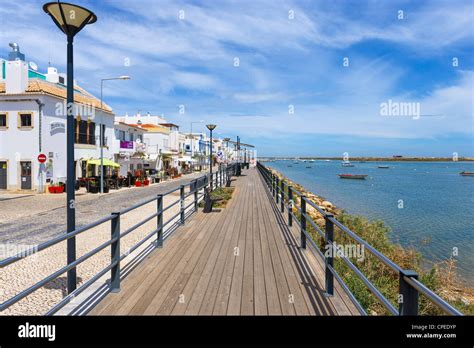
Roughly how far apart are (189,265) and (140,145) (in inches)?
1268

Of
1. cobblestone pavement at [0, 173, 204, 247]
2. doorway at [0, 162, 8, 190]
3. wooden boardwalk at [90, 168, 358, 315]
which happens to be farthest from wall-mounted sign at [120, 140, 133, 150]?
wooden boardwalk at [90, 168, 358, 315]

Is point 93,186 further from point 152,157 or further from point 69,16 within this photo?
point 69,16

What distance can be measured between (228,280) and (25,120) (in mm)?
23887

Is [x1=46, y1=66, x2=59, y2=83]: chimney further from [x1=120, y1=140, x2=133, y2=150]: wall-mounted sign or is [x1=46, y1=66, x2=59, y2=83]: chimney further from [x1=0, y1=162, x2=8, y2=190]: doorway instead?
[x1=0, y1=162, x2=8, y2=190]: doorway

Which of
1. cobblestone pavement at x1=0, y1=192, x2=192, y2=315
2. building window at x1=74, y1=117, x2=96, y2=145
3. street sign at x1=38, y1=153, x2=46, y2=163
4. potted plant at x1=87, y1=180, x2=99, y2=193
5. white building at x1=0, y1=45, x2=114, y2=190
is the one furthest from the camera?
building window at x1=74, y1=117, x2=96, y2=145

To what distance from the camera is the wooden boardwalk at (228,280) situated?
391 cm

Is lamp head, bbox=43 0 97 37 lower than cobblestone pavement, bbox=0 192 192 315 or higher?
higher

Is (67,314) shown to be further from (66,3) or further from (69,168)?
(66,3)

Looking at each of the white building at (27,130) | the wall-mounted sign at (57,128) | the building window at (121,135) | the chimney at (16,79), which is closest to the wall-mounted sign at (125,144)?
the building window at (121,135)

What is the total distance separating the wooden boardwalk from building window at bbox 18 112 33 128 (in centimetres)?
2037

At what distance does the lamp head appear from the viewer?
4.10 m

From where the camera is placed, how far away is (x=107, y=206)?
55.6ft

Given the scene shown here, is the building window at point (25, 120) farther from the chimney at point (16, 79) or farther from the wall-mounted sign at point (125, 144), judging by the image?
the wall-mounted sign at point (125, 144)
